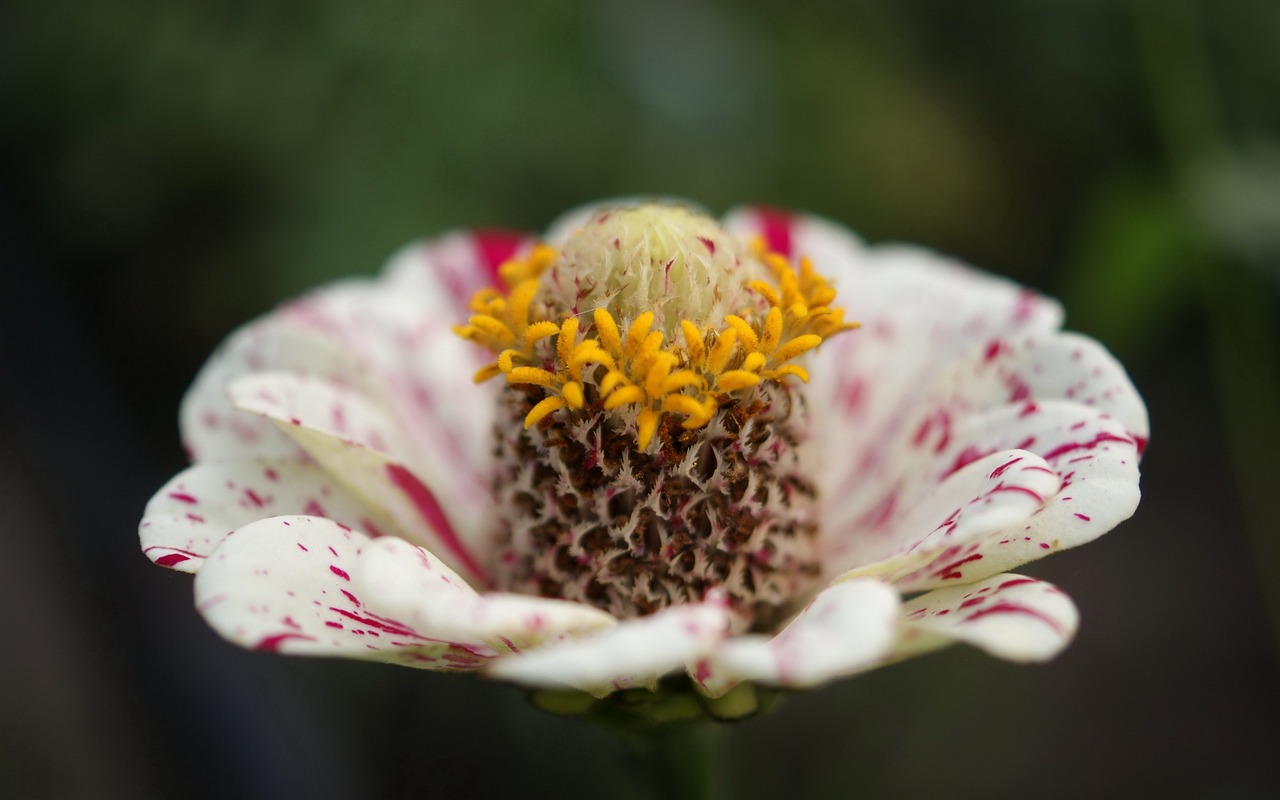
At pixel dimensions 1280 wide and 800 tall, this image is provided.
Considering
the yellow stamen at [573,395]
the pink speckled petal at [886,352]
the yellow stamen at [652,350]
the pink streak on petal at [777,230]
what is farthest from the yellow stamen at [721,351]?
the pink streak on petal at [777,230]

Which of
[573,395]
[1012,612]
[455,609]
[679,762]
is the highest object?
[573,395]

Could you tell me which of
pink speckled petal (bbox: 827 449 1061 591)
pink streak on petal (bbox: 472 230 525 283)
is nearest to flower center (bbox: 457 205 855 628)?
pink speckled petal (bbox: 827 449 1061 591)

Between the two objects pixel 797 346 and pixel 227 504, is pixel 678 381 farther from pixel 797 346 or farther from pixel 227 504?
pixel 227 504

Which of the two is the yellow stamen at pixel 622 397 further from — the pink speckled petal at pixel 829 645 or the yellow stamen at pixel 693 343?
the pink speckled petal at pixel 829 645

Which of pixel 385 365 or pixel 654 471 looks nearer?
pixel 654 471

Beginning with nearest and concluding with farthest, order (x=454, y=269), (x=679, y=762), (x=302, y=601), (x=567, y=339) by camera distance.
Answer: (x=302, y=601) → (x=567, y=339) → (x=679, y=762) → (x=454, y=269)

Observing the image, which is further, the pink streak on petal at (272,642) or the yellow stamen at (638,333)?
the yellow stamen at (638,333)

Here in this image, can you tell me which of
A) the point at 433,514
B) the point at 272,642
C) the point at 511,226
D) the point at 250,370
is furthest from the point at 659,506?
the point at 511,226
